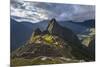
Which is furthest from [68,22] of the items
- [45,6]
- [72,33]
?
[45,6]

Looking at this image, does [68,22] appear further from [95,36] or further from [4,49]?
[4,49]

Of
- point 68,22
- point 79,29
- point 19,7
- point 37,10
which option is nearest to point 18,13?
point 19,7

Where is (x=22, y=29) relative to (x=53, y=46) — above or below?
above

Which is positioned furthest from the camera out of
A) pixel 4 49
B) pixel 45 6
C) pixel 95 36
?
pixel 95 36

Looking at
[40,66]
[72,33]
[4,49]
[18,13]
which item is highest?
[18,13]

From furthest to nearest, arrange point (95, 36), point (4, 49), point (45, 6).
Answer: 1. point (95, 36)
2. point (45, 6)
3. point (4, 49)

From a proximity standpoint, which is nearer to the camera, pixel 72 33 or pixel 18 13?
pixel 18 13

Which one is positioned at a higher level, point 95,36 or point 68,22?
point 68,22

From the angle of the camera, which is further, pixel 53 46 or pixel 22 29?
pixel 53 46
